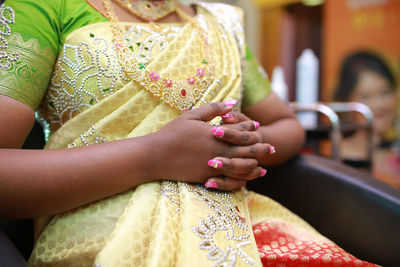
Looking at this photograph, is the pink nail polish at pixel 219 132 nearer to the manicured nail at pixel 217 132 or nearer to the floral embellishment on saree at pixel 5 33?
the manicured nail at pixel 217 132

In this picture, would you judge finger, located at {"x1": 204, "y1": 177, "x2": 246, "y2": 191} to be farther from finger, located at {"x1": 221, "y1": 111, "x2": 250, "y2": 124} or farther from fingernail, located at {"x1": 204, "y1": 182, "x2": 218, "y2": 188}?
finger, located at {"x1": 221, "y1": 111, "x2": 250, "y2": 124}

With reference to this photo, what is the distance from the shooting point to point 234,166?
56cm

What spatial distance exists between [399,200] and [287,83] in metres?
3.77

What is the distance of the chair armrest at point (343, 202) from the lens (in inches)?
26.1

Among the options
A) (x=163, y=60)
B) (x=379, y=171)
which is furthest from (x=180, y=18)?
(x=379, y=171)

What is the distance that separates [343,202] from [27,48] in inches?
27.7

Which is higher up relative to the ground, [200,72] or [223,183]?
[200,72]

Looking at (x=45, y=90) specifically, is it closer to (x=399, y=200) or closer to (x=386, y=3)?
(x=399, y=200)

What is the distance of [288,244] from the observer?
607 millimetres

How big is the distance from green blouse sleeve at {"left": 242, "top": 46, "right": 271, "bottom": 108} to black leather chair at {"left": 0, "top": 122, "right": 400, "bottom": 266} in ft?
0.63

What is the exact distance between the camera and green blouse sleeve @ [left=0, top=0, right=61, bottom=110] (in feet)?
1.68

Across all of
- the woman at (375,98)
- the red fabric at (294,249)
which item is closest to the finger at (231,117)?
the red fabric at (294,249)

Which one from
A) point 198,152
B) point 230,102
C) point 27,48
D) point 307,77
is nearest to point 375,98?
point 307,77

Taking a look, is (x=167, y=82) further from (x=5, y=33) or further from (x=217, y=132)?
(x=5, y=33)
